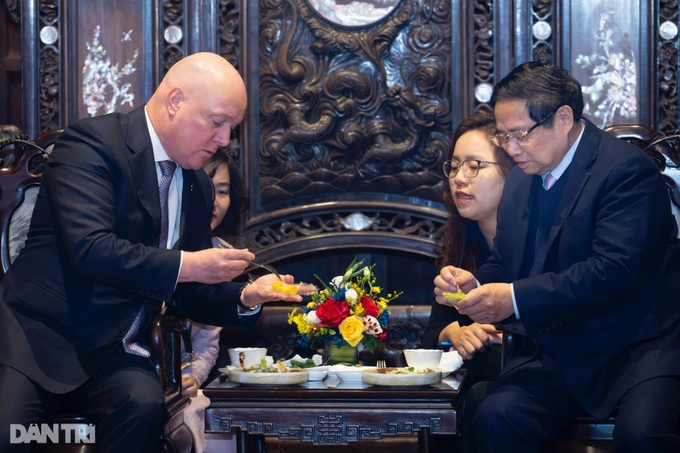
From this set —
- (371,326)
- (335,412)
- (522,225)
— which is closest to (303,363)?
(371,326)

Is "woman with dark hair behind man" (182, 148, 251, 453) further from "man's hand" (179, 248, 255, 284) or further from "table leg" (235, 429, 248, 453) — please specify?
"man's hand" (179, 248, 255, 284)

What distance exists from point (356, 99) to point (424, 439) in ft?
6.63

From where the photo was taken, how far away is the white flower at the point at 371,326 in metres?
2.90

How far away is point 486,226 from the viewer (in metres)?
3.47

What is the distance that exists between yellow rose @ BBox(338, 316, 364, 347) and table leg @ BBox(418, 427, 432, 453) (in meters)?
0.41

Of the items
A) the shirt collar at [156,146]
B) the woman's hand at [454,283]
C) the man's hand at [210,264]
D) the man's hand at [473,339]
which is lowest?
the man's hand at [473,339]

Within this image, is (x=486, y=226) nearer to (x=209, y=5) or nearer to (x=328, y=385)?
(x=328, y=385)

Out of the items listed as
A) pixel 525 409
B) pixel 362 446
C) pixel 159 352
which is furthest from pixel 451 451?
pixel 159 352

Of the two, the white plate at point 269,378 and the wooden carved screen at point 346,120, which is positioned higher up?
the wooden carved screen at point 346,120

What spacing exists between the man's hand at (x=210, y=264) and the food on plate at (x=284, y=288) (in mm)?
146

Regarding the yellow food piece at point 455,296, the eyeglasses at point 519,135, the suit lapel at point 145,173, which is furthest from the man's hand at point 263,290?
the eyeglasses at point 519,135

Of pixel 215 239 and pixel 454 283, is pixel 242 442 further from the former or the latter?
pixel 215 239

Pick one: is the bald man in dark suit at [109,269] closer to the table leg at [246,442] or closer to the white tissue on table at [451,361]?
the table leg at [246,442]

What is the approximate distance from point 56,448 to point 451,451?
4.42 feet
